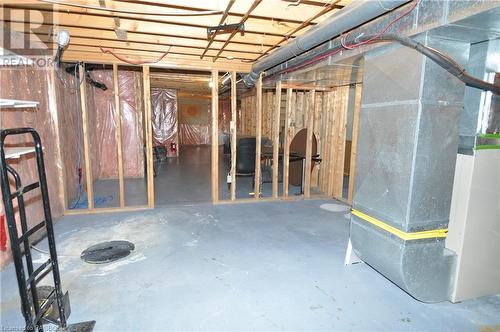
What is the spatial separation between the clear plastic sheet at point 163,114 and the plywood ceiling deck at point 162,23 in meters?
4.81

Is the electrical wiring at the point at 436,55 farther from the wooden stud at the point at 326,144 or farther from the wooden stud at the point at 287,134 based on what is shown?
the wooden stud at the point at 326,144

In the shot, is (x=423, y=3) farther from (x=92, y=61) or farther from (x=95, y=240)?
(x=92, y=61)

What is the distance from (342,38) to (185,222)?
112 inches

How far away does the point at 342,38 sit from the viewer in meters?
2.48

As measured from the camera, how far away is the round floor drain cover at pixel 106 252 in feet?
8.95

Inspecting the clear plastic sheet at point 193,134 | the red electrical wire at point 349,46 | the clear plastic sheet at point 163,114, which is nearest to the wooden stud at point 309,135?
the red electrical wire at point 349,46

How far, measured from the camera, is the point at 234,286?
2.33 meters

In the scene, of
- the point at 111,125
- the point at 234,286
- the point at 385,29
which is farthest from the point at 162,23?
the point at 111,125

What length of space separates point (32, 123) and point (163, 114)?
18.6 feet

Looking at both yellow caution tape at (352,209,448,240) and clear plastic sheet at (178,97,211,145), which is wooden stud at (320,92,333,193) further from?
clear plastic sheet at (178,97,211,145)

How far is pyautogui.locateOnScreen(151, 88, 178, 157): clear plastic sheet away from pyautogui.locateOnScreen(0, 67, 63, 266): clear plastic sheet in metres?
4.98

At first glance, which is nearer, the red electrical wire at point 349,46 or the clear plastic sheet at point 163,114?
the red electrical wire at point 349,46

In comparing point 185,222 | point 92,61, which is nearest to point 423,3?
point 185,222

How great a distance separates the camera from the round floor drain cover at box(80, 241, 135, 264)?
8.95ft
